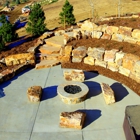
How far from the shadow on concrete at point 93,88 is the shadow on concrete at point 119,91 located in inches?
21.8

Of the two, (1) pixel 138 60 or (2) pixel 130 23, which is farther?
Result: (2) pixel 130 23

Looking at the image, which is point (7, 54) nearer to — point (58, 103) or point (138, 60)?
point (58, 103)

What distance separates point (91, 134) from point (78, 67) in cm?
432

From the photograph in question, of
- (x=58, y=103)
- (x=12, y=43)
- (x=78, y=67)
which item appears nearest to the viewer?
(x=58, y=103)

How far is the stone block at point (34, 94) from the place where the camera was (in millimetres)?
8930

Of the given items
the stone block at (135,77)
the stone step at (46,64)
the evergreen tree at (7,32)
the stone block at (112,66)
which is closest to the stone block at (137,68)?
the stone block at (135,77)

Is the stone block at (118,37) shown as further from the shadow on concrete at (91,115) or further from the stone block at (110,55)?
the shadow on concrete at (91,115)

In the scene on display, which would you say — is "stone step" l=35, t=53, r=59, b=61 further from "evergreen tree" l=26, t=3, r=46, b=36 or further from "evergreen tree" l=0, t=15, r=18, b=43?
"evergreen tree" l=0, t=15, r=18, b=43

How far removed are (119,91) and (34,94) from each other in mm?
3130

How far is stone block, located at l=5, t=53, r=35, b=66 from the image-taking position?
11484mm

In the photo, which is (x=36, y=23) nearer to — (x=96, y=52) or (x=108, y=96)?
(x=96, y=52)

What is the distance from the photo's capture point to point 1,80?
1036cm

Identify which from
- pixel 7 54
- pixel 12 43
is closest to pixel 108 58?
pixel 7 54

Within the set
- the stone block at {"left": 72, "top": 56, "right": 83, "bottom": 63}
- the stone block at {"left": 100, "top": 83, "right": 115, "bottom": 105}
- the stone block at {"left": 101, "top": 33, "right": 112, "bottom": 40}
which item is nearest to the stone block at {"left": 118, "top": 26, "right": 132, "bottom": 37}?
the stone block at {"left": 101, "top": 33, "right": 112, "bottom": 40}
